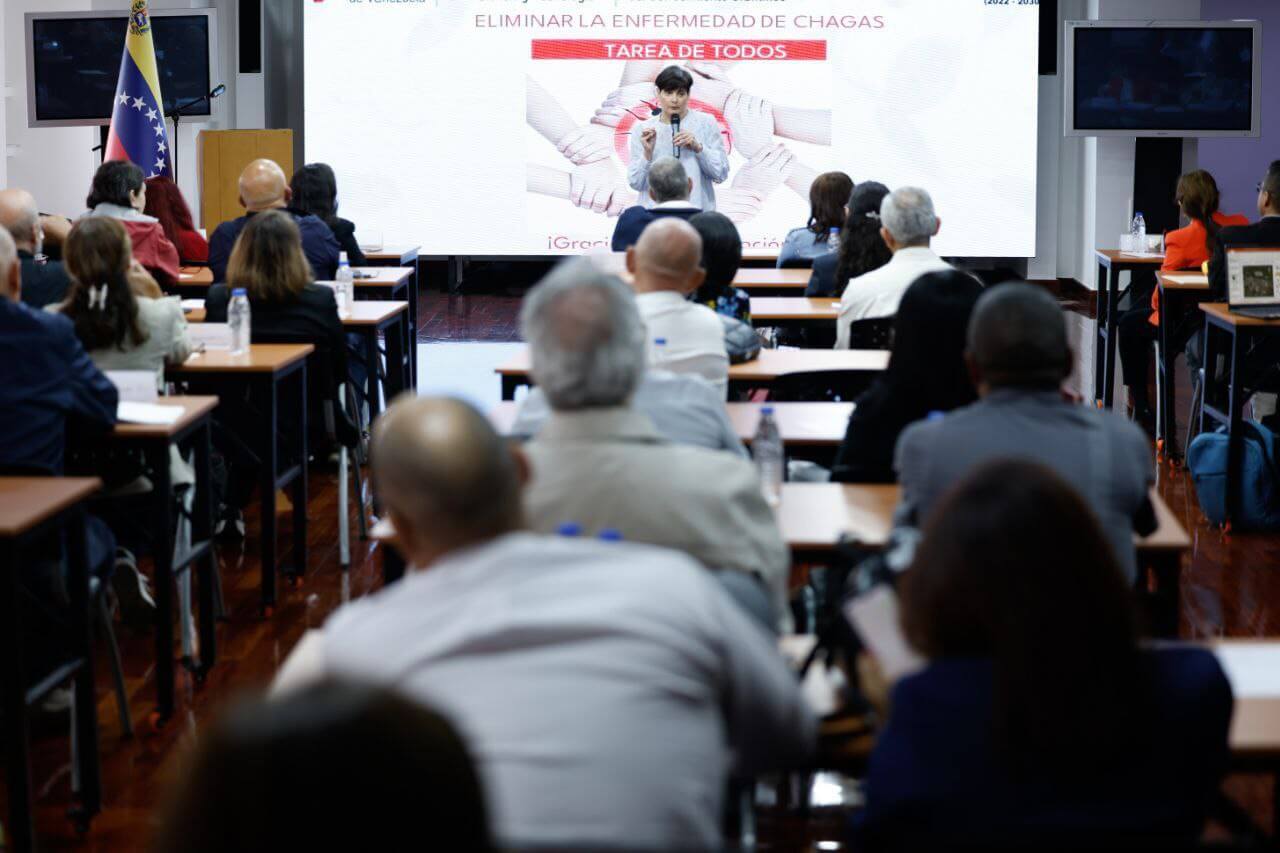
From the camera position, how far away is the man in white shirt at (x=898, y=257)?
5.30m

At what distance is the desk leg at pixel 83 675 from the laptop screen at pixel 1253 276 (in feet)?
14.0

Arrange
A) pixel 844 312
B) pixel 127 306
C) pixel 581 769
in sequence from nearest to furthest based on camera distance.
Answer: pixel 581 769 → pixel 127 306 → pixel 844 312

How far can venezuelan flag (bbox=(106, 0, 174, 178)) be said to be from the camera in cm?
845

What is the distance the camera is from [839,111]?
39.1 feet

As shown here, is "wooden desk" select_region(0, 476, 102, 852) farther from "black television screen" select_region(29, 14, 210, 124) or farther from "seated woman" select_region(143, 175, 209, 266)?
"black television screen" select_region(29, 14, 210, 124)

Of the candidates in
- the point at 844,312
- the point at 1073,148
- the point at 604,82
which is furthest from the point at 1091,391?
the point at 604,82

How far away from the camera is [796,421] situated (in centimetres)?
404

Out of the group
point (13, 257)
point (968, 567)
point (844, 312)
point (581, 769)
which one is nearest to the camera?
point (581, 769)

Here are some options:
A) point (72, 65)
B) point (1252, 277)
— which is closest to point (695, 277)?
point (1252, 277)

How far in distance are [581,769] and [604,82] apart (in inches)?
435

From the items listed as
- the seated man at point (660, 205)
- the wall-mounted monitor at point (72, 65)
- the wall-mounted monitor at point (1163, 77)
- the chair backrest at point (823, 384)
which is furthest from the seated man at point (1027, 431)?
the wall-mounted monitor at point (72, 65)

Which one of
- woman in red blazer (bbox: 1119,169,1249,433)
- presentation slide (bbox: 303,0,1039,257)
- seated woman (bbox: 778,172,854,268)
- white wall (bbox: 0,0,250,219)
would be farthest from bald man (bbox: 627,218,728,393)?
presentation slide (bbox: 303,0,1039,257)

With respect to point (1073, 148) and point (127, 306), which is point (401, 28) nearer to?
point (1073, 148)

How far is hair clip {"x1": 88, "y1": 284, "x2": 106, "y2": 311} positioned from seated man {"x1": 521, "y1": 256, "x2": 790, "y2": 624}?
232 cm
